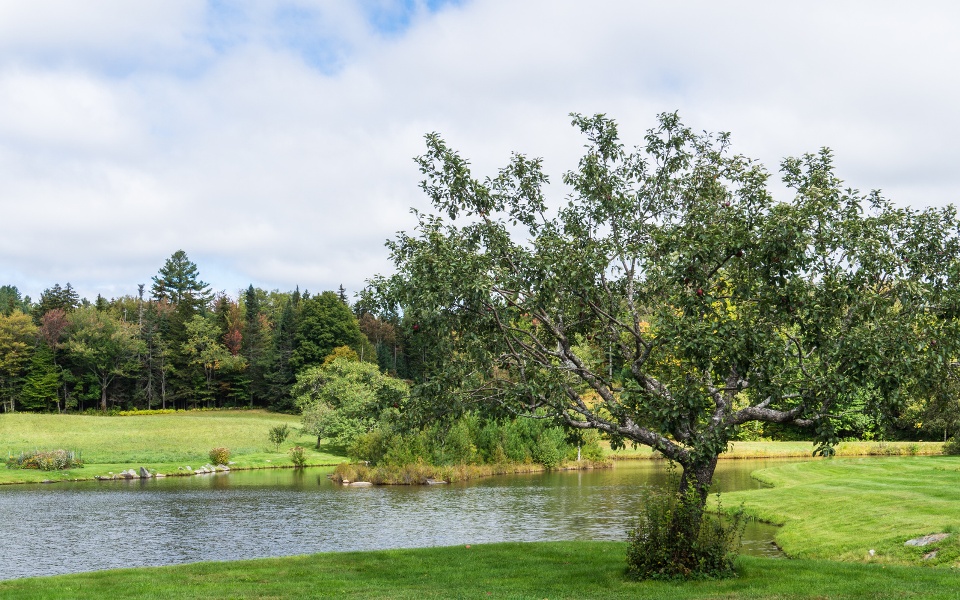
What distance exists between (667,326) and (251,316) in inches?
4532

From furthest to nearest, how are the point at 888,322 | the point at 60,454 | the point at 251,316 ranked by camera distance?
the point at 251,316, the point at 60,454, the point at 888,322

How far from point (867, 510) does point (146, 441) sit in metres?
66.7

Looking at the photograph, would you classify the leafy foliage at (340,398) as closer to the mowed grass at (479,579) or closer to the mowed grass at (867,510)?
the mowed grass at (867,510)

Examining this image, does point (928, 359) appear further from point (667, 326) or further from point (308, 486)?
point (308, 486)

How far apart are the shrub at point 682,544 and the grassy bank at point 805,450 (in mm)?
39485

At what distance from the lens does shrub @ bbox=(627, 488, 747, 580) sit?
585 inches

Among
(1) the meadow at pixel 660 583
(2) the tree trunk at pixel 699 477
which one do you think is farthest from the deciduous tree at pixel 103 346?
(2) the tree trunk at pixel 699 477

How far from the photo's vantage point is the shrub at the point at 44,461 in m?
56.1

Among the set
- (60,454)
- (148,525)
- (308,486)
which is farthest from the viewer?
(60,454)

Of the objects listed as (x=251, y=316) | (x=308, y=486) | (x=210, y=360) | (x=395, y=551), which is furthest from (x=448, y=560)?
(x=251, y=316)

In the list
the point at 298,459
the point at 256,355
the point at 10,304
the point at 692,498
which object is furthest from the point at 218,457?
the point at 10,304

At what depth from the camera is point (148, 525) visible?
33.0 meters

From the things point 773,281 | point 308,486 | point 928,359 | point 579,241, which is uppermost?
point 579,241

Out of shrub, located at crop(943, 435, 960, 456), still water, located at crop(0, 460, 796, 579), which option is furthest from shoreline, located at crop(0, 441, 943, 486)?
still water, located at crop(0, 460, 796, 579)
